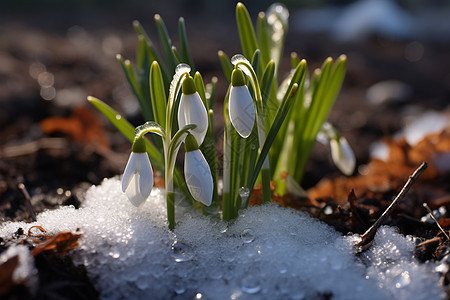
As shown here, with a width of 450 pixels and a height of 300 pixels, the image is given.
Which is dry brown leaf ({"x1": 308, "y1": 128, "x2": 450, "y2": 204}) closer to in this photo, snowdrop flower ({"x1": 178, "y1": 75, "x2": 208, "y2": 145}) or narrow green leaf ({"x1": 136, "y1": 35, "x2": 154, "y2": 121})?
narrow green leaf ({"x1": 136, "y1": 35, "x2": 154, "y2": 121})

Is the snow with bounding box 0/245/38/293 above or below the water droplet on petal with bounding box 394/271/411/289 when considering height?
above

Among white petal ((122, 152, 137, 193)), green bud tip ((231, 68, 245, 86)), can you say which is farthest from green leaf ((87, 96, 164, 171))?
green bud tip ((231, 68, 245, 86))

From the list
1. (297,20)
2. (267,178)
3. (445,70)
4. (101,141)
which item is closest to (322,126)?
(267,178)

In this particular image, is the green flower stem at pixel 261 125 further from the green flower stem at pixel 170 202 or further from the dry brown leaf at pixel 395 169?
the dry brown leaf at pixel 395 169

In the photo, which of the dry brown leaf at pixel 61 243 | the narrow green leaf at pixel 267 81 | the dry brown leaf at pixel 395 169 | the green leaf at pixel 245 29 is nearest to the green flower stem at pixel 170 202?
the dry brown leaf at pixel 61 243

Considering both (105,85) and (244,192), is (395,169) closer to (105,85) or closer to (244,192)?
(244,192)
